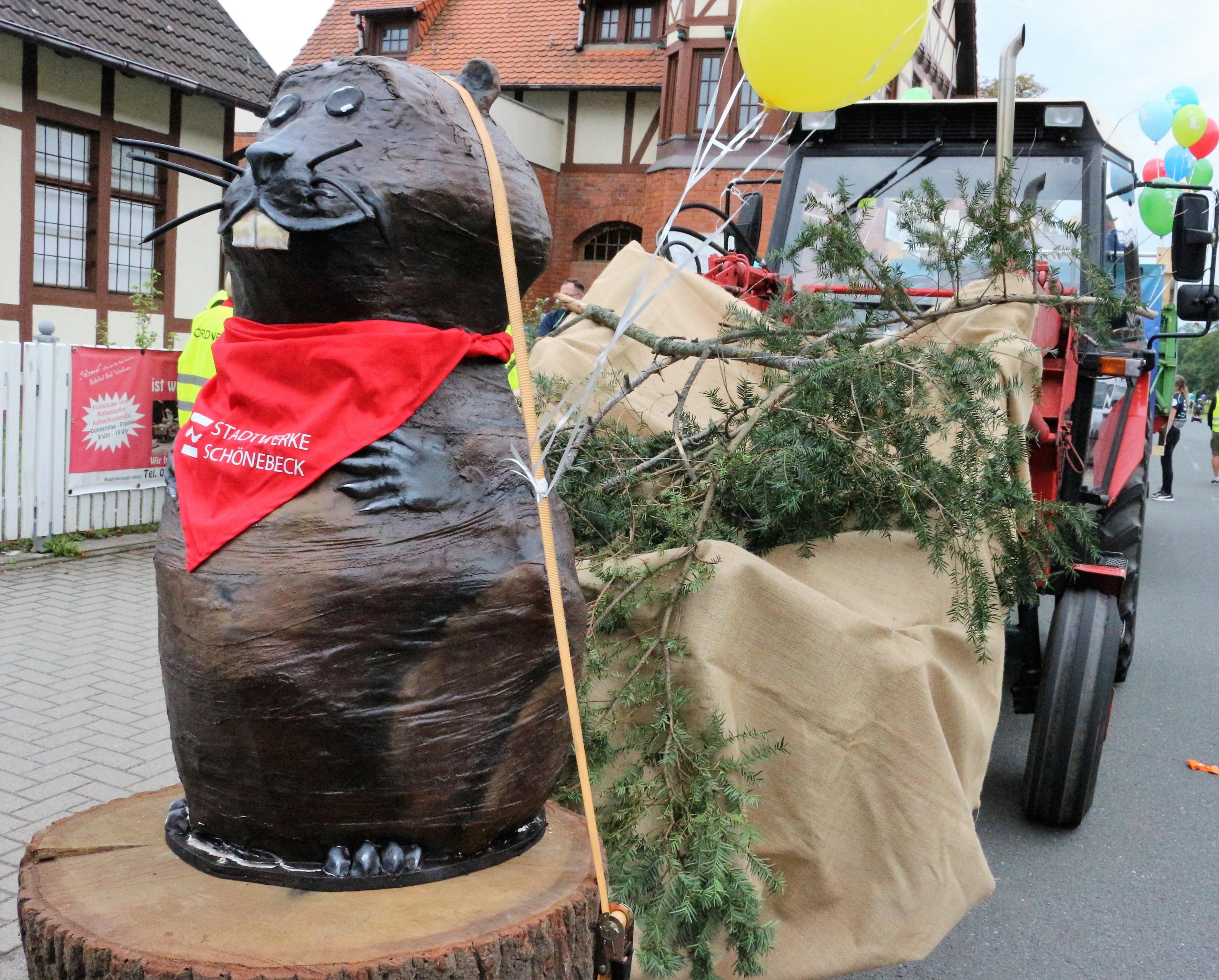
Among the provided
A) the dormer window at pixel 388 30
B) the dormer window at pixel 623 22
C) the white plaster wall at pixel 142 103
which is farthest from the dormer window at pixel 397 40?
the white plaster wall at pixel 142 103

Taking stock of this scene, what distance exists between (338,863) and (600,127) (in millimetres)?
18943

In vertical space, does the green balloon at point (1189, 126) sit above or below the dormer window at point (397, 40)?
below

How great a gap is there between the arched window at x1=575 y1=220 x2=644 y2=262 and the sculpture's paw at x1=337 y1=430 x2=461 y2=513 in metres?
17.8

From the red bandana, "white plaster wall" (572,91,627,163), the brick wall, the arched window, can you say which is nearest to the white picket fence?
the red bandana

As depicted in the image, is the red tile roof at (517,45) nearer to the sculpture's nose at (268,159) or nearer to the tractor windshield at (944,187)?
the tractor windshield at (944,187)

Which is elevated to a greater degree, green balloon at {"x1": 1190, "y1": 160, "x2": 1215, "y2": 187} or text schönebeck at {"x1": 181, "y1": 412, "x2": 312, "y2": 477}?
green balloon at {"x1": 1190, "y1": 160, "x2": 1215, "y2": 187}

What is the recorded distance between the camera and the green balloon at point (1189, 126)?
10.2 metres

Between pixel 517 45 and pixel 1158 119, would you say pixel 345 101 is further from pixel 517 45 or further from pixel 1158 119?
pixel 517 45

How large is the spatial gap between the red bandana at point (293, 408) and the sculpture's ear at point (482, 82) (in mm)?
489

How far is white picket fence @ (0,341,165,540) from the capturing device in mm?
7145

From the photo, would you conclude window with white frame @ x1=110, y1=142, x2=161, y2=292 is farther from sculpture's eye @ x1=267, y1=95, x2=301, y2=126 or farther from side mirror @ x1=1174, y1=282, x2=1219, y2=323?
sculpture's eye @ x1=267, y1=95, x2=301, y2=126

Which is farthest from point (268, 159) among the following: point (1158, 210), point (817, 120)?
point (1158, 210)

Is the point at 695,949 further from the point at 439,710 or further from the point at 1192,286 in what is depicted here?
the point at 1192,286

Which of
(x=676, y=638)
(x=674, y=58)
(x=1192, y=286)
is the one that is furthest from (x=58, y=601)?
(x=674, y=58)
